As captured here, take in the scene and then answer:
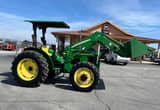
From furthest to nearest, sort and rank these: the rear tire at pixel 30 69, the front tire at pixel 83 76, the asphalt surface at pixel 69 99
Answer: the rear tire at pixel 30 69 < the front tire at pixel 83 76 < the asphalt surface at pixel 69 99

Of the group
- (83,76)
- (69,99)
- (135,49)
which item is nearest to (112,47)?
(135,49)

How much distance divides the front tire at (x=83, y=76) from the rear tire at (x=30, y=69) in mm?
1046

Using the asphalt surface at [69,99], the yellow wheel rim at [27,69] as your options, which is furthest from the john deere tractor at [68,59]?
the asphalt surface at [69,99]

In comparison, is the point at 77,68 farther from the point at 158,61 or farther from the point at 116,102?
the point at 158,61

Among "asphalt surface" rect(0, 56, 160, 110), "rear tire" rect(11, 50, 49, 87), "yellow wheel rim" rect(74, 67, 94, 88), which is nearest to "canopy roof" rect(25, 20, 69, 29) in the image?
"rear tire" rect(11, 50, 49, 87)

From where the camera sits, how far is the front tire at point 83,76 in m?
8.77

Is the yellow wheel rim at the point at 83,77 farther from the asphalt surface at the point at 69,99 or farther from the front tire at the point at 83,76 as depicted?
the asphalt surface at the point at 69,99

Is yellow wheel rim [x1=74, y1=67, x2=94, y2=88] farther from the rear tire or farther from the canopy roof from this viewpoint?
the canopy roof

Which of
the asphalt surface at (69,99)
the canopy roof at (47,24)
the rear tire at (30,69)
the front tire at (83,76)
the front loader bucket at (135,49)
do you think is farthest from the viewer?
the canopy roof at (47,24)

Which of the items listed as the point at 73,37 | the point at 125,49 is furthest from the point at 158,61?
the point at 125,49

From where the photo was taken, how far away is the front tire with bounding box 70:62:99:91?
8.77 metres

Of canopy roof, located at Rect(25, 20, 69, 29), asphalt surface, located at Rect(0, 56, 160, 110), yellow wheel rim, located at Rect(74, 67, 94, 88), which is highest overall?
canopy roof, located at Rect(25, 20, 69, 29)

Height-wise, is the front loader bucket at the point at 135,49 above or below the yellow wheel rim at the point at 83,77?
above

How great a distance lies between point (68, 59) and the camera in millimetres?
9898
